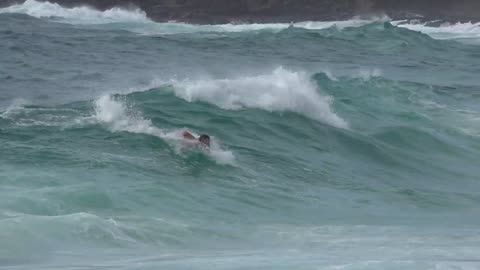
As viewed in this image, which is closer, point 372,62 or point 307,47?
point 372,62

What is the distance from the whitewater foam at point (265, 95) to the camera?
15516 millimetres

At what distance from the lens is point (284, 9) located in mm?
47156

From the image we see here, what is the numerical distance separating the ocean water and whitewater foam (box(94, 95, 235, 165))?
3cm

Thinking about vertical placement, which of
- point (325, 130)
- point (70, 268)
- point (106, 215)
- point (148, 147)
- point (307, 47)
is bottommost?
point (70, 268)

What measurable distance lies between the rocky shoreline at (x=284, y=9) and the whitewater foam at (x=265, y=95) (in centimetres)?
2669

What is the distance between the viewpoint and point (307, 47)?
2894 centimetres

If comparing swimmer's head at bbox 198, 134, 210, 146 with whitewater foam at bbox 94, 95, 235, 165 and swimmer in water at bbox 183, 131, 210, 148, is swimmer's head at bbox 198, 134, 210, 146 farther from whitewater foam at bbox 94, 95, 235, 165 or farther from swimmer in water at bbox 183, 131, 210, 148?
whitewater foam at bbox 94, 95, 235, 165

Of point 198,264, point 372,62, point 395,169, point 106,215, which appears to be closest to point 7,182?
point 106,215

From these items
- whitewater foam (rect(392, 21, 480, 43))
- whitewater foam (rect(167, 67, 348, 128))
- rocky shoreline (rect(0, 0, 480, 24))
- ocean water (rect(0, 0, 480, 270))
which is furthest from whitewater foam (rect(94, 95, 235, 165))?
rocky shoreline (rect(0, 0, 480, 24))

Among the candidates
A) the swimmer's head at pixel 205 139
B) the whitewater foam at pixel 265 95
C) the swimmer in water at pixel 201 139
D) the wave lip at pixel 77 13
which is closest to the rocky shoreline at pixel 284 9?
the wave lip at pixel 77 13

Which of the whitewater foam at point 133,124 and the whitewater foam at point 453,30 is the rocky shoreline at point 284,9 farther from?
the whitewater foam at point 133,124

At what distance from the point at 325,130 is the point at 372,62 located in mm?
11140

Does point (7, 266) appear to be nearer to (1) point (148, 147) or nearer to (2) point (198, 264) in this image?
(2) point (198, 264)

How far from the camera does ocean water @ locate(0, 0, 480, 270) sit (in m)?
8.41
